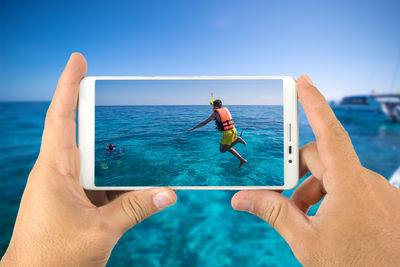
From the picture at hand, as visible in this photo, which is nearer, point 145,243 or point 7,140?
point 145,243

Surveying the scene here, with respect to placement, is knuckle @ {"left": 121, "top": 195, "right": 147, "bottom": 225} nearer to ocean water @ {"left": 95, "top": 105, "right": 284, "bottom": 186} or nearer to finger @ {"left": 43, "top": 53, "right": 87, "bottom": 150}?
ocean water @ {"left": 95, "top": 105, "right": 284, "bottom": 186}

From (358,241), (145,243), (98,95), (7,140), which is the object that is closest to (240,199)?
(358,241)

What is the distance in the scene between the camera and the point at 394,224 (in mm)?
1251

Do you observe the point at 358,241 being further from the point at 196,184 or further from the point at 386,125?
the point at 386,125

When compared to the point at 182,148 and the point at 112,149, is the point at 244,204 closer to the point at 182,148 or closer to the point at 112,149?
the point at 182,148

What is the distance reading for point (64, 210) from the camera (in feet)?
4.45

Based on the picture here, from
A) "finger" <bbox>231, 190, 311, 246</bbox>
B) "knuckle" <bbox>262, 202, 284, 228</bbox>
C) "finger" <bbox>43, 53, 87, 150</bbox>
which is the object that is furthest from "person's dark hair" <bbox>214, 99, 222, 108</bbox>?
"finger" <bbox>43, 53, 87, 150</bbox>

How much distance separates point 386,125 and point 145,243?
24.7m

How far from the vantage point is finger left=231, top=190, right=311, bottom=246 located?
4.45 feet

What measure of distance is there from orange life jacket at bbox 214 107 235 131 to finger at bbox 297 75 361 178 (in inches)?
22.8

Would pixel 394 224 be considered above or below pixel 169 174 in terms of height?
below

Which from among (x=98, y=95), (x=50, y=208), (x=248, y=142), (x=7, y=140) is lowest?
(x=7, y=140)

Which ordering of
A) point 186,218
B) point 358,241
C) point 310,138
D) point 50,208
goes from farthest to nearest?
point 310,138 → point 186,218 → point 50,208 → point 358,241

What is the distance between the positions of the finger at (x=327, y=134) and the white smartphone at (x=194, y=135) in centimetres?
18
